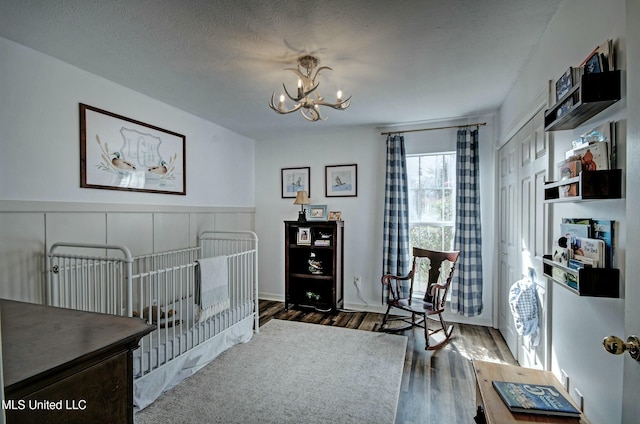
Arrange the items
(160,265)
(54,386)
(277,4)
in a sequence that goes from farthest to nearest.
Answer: (160,265)
(277,4)
(54,386)

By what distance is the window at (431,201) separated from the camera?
3771mm

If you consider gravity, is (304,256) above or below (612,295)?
below

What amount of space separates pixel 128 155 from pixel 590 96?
3.16 metres

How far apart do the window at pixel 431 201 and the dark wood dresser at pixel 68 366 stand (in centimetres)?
343

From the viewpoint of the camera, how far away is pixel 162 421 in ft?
6.18

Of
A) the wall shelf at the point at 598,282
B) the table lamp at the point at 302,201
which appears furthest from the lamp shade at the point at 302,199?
the wall shelf at the point at 598,282

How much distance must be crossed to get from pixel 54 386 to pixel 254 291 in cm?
265

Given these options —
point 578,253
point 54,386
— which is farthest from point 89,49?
point 578,253

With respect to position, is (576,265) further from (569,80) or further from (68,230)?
(68,230)

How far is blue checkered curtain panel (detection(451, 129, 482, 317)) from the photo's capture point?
11.2 feet

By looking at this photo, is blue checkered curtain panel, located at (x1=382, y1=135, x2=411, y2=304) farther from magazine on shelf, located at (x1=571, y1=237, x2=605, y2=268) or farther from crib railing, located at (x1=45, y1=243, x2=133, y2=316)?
crib railing, located at (x1=45, y1=243, x2=133, y2=316)

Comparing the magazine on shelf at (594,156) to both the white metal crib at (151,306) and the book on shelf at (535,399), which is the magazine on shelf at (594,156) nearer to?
the book on shelf at (535,399)

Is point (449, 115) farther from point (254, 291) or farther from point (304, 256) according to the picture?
point (254, 291)

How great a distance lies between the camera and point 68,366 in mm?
776
